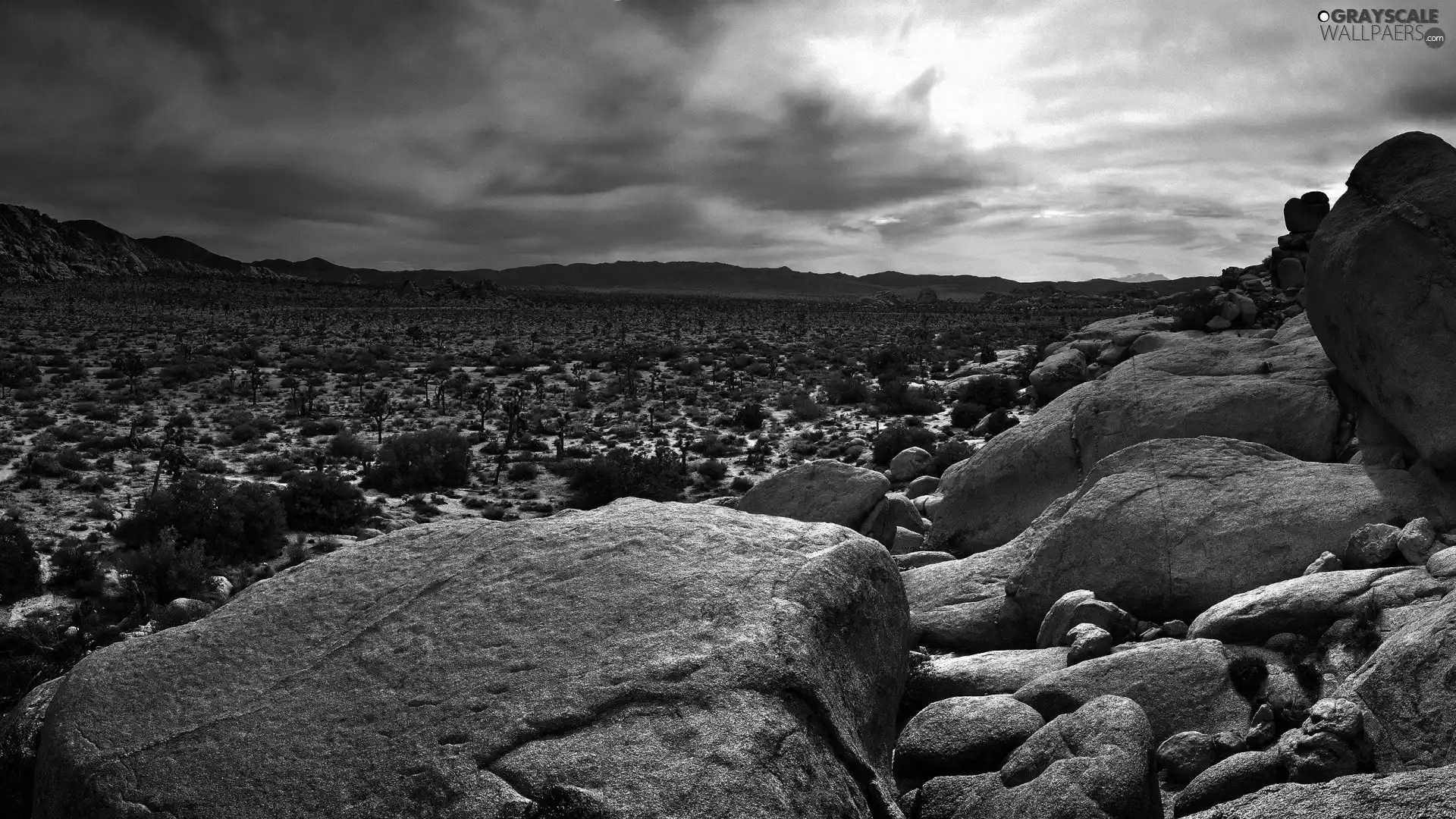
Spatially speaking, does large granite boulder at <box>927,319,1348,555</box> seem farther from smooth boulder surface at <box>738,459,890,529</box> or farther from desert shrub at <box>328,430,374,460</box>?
desert shrub at <box>328,430,374,460</box>

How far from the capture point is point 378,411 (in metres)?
30.9

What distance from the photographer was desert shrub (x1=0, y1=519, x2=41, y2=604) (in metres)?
15.5

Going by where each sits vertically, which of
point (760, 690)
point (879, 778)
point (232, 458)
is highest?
point (760, 690)

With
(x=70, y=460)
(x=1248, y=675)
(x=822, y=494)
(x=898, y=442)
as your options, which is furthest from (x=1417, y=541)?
(x=70, y=460)

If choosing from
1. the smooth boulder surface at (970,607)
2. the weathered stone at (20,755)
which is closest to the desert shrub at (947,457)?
the smooth boulder surface at (970,607)

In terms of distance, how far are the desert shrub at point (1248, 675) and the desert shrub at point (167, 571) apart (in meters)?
15.5

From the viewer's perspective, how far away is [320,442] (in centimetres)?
2831

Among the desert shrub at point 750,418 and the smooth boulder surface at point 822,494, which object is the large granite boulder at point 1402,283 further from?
the desert shrub at point 750,418

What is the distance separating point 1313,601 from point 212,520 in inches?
722

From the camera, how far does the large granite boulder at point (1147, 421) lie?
1218cm

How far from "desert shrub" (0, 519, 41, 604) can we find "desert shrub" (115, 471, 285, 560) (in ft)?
6.22

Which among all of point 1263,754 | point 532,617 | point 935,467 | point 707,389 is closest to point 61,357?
point 707,389

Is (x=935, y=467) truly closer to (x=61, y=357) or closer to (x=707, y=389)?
(x=707, y=389)

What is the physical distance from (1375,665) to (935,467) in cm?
1752
